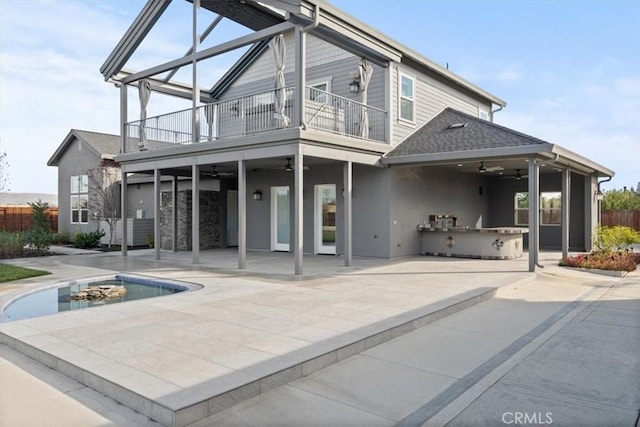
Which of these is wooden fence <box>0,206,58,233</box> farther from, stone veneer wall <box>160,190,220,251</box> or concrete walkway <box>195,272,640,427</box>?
concrete walkway <box>195,272,640,427</box>

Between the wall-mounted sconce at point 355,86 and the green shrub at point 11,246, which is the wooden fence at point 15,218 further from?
the wall-mounted sconce at point 355,86

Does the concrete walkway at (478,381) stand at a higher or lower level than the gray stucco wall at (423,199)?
lower

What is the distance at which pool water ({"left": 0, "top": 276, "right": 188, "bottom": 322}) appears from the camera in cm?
663

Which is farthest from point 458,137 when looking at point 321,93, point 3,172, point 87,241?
point 3,172

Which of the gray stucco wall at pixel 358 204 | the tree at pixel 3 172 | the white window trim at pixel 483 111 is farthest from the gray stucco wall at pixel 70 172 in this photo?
the white window trim at pixel 483 111

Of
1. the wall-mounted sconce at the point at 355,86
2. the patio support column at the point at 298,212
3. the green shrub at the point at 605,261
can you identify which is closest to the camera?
the patio support column at the point at 298,212

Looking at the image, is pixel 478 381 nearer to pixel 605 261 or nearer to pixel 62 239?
pixel 605 261

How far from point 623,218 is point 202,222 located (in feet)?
61.5

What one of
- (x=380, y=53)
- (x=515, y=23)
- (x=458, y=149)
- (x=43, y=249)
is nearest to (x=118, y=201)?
(x=43, y=249)

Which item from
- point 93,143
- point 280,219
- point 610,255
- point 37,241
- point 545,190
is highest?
point 93,143

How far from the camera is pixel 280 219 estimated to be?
588 inches

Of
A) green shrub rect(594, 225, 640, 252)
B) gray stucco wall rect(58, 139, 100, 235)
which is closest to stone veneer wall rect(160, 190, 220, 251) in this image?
gray stucco wall rect(58, 139, 100, 235)

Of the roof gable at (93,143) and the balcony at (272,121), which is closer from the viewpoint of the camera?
the balcony at (272,121)

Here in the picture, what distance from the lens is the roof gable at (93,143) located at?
20.8m
